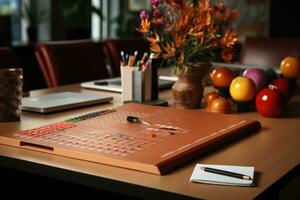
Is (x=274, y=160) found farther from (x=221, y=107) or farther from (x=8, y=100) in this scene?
(x=8, y=100)

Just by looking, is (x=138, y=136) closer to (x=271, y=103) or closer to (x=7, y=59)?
(x=271, y=103)

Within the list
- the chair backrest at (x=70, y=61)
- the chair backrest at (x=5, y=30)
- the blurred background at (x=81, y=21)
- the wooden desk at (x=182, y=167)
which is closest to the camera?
the wooden desk at (x=182, y=167)

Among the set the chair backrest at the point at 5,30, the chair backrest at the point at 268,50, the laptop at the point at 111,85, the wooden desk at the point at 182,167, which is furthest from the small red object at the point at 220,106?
the chair backrest at the point at 5,30

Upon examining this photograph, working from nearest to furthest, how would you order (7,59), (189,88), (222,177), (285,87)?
(222,177) → (189,88) → (285,87) → (7,59)

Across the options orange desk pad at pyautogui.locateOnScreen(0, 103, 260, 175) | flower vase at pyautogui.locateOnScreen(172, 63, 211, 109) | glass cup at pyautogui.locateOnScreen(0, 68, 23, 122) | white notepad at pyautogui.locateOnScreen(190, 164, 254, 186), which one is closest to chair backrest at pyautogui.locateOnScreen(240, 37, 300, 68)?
flower vase at pyautogui.locateOnScreen(172, 63, 211, 109)

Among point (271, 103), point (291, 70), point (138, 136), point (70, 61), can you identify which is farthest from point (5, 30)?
point (138, 136)

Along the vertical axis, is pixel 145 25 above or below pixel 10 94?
above

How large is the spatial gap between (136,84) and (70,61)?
0.72 meters

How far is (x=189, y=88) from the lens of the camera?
1741mm

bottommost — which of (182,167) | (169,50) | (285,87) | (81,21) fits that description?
(182,167)

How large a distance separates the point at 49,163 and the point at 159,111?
53 cm

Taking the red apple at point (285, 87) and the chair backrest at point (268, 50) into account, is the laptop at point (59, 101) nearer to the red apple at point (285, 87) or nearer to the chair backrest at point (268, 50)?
the red apple at point (285, 87)

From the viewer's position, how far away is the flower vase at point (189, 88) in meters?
1.72

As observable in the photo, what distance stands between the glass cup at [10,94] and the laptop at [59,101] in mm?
118
